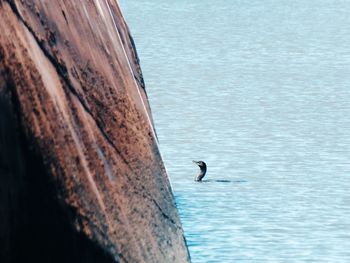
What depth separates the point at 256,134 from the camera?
78.4 ft

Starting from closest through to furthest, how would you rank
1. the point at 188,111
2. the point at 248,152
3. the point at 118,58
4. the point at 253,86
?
the point at 118,58
the point at 248,152
the point at 188,111
the point at 253,86

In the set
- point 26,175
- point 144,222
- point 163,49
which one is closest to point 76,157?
point 26,175

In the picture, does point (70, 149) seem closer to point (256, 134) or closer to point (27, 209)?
point (27, 209)

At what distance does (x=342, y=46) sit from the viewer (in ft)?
149

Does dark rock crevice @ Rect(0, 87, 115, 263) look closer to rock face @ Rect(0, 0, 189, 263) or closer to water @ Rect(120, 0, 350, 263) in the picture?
rock face @ Rect(0, 0, 189, 263)

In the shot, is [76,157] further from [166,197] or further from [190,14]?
[190,14]

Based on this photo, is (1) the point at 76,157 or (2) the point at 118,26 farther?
(2) the point at 118,26

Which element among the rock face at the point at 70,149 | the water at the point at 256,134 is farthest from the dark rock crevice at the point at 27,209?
the water at the point at 256,134

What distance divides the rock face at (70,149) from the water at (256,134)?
4.02 metres

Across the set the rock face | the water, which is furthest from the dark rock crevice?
the water

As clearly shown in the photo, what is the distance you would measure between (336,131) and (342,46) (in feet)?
69.2

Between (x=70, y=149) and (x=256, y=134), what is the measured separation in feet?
54.1

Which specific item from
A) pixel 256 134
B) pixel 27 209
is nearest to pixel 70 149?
pixel 27 209

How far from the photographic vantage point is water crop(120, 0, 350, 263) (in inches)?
591
